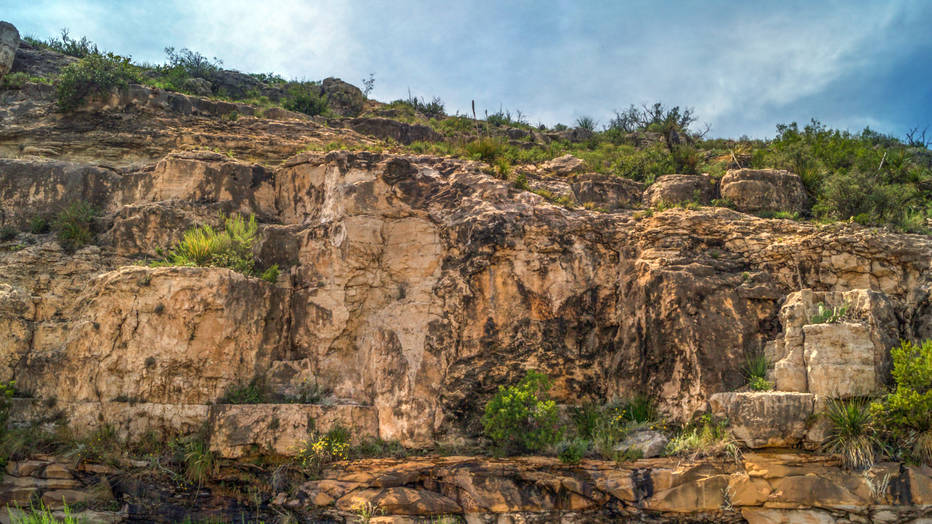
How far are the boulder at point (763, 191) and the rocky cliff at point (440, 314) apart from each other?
0.19ft

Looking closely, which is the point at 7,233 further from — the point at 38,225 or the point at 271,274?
the point at 271,274

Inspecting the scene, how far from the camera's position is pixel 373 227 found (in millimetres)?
13430

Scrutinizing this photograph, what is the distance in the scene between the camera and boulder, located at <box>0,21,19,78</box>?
18562 millimetres

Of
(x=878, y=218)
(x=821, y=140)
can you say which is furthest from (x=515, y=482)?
(x=821, y=140)

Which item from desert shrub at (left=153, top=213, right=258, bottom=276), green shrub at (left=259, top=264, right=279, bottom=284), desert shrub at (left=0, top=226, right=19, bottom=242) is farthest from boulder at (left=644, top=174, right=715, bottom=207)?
desert shrub at (left=0, top=226, right=19, bottom=242)

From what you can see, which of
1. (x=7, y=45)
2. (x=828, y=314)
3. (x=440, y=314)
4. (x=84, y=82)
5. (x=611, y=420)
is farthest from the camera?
(x=7, y=45)

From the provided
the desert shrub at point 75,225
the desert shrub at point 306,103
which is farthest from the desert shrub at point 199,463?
the desert shrub at point 306,103

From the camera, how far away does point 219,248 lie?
42.4 ft

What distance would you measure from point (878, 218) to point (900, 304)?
12.1ft

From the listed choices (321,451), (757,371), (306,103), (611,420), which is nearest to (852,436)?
(757,371)

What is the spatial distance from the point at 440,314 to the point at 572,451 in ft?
11.8

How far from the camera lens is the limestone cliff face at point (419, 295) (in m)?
11.3

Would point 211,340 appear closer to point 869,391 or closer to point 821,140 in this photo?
point 869,391

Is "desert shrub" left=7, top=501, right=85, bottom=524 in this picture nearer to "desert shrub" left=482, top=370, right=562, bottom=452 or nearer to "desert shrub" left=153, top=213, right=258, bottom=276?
"desert shrub" left=153, top=213, right=258, bottom=276
